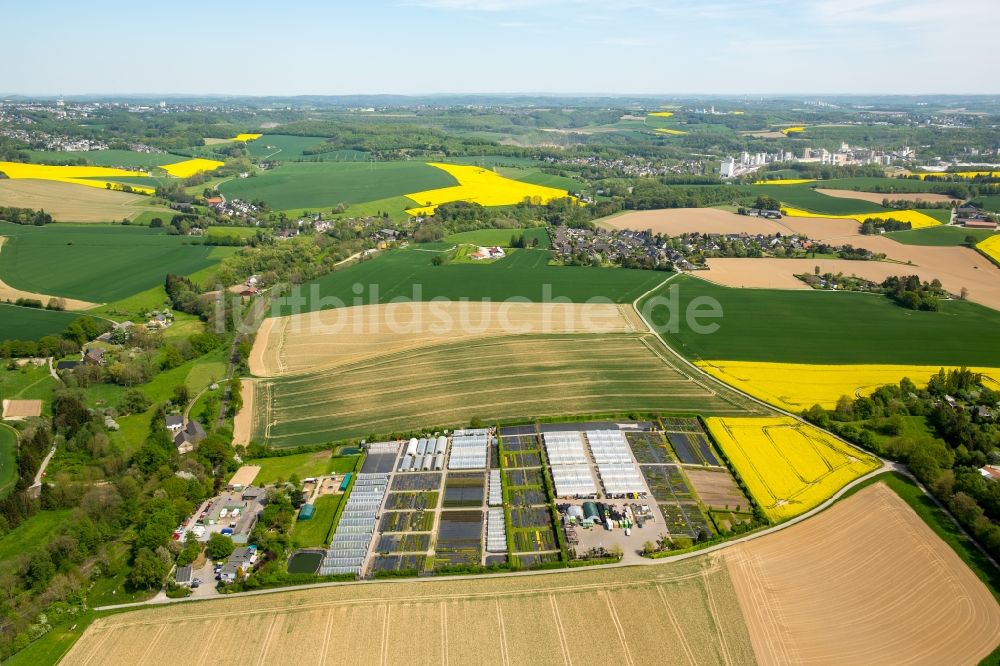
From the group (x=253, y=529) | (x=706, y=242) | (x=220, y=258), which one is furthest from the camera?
(x=706, y=242)

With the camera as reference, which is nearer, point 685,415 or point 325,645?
point 325,645

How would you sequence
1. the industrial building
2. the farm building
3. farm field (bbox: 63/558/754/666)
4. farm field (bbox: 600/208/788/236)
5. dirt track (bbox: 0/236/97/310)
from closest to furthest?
farm field (bbox: 63/558/754/666) → the industrial building → the farm building → dirt track (bbox: 0/236/97/310) → farm field (bbox: 600/208/788/236)

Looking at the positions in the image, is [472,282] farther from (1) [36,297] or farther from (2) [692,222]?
(2) [692,222]

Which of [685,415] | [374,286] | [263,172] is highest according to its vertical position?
[263,172]

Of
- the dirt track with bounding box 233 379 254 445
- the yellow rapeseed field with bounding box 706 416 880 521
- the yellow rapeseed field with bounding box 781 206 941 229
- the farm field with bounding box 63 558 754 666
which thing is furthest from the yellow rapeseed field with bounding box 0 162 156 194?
the yellow rapeseed field with bounding box 781 206 941 229

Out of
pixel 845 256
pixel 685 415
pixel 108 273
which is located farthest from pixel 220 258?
pixel 845 256

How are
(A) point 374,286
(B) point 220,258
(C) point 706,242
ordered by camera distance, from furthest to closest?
(C) point 706,242, (B) point 220,258, (A) point 374,286

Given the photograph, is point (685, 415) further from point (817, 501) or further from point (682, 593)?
point (682, 593)

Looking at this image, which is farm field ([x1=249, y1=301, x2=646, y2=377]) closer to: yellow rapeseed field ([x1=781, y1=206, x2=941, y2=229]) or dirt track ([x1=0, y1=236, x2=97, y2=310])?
dirt track ([x1=0, y1=236, x2=97, y2=310])
